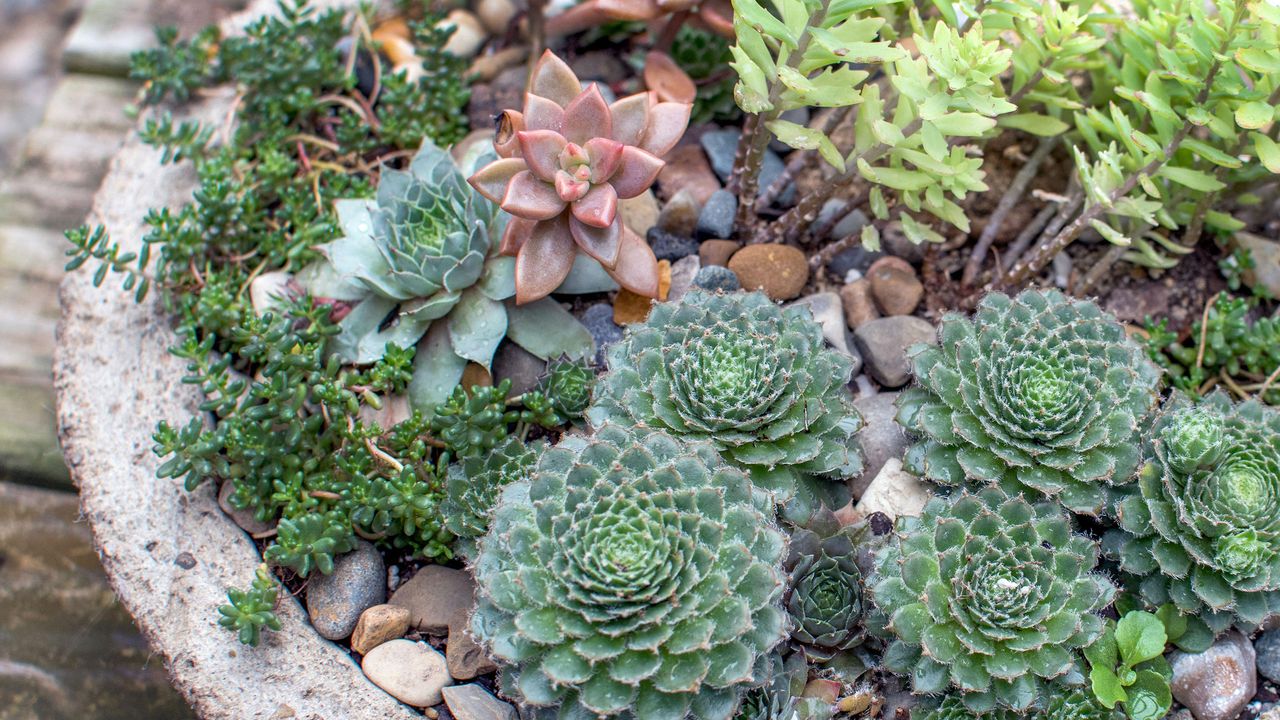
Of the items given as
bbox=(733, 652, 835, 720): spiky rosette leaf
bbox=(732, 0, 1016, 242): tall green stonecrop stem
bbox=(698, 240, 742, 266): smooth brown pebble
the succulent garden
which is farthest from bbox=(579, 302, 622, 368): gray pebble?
bbox=(733, 652, 835, 720): spiky rosette leaf

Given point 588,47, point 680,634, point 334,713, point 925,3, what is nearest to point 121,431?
point 334,713

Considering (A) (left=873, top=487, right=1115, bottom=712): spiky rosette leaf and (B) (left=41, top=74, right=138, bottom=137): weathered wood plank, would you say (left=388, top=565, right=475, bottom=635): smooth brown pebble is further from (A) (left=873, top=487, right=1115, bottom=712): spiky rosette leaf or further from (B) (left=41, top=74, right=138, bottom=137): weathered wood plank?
(B) (left=41, top=74, right=138, bottom=137): weathered wood plank

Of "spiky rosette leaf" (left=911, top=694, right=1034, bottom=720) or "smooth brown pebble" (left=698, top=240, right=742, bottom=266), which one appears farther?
"smooth brown pebble" (left=698, top=240, right=742, bottom=266)

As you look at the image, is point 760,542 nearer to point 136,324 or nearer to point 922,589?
point 922,589

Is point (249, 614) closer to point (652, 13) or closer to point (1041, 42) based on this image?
point (652, 13)

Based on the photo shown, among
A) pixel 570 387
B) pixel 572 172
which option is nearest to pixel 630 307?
pixel 570 387

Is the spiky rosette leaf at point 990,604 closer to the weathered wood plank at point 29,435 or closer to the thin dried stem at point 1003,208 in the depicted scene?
the thin dried stem at point 1003,208
